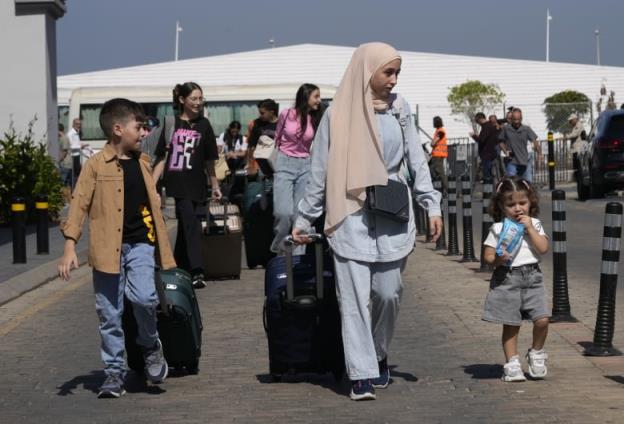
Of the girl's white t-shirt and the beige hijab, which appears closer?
the beige hijab

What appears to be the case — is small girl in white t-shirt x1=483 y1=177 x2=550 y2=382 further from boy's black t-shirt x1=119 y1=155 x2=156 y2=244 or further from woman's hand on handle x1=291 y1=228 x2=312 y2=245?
boy's black t-shirt x1=119 y1=155 x2=156 y2=244

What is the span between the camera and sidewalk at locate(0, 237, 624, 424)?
767 centimetres

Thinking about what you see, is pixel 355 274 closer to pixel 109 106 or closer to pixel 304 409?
pixel 304 409

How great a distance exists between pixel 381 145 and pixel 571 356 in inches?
89.6

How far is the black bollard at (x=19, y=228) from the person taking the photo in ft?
56.3

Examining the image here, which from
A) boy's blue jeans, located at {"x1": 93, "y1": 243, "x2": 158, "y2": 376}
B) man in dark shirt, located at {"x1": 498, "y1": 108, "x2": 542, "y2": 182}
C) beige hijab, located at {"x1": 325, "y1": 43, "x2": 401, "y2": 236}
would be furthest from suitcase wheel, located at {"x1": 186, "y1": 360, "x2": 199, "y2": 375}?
man in dark shirt, located at {"x1": 498, "y1": 108, "x2": 542, "y2": 182}

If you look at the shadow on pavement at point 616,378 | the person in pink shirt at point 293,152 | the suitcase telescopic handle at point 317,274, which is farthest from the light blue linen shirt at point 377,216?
the person in pink shirt at point 293,152

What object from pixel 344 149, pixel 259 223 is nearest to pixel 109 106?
pixel 344 149

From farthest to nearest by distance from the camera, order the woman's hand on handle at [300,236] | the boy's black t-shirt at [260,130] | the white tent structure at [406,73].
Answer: the white tent structure at [406,73]
the boy's black t-shirt at [260,130]
the woman's hand on handle at [300,236]

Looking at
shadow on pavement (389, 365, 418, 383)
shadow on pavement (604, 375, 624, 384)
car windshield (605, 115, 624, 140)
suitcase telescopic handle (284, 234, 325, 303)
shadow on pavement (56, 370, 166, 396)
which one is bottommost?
shadow on pavement (56, 370, 166, 396)

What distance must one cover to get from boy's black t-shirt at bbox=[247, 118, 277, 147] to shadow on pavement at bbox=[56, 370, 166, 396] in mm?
7018

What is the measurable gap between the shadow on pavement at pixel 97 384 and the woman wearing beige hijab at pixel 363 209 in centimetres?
127

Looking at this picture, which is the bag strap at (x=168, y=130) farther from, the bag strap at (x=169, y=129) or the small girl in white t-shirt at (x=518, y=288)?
the small girl in white t-shirt at (x=518, y=288)

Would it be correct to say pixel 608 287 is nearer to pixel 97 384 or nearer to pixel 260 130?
pixel 97 384
